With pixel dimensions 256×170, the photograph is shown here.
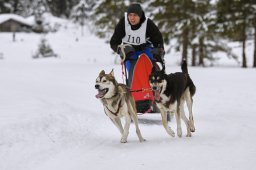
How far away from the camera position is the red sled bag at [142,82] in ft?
25.1

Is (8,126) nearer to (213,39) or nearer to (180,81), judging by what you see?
(180,81)

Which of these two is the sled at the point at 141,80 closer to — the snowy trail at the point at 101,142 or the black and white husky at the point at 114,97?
the snowy trail at the point at 101,142

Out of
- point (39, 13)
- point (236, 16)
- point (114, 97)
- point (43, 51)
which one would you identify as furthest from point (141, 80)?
point (39, 13)

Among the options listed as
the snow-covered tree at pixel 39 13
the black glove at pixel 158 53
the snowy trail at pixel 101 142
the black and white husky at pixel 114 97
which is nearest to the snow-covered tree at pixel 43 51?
the snow-covered tree at pixel 39 13

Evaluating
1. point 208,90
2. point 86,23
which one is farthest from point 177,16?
point 86,23

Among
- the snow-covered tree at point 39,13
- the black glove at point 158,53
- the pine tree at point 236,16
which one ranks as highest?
the snow-covered tree at point 39,13

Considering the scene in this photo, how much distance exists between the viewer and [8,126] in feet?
19.8

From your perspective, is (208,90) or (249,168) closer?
(249,168)

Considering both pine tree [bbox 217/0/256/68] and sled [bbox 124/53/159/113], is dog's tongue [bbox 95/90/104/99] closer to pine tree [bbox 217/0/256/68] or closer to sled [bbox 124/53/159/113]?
sled [bbox 124/53/159/113]

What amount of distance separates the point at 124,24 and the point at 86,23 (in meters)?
67.4

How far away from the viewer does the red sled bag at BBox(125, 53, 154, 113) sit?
7660 millimetres

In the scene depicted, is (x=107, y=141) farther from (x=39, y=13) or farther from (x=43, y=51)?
(x=39, y=13)

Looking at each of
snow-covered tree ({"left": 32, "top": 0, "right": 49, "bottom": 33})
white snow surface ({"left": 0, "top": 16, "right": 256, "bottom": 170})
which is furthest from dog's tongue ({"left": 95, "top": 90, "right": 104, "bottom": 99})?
snow-covered tree ({"left": 32, "top": 0, "right": 49, "bottom": 33})

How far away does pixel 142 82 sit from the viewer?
25.5ft
